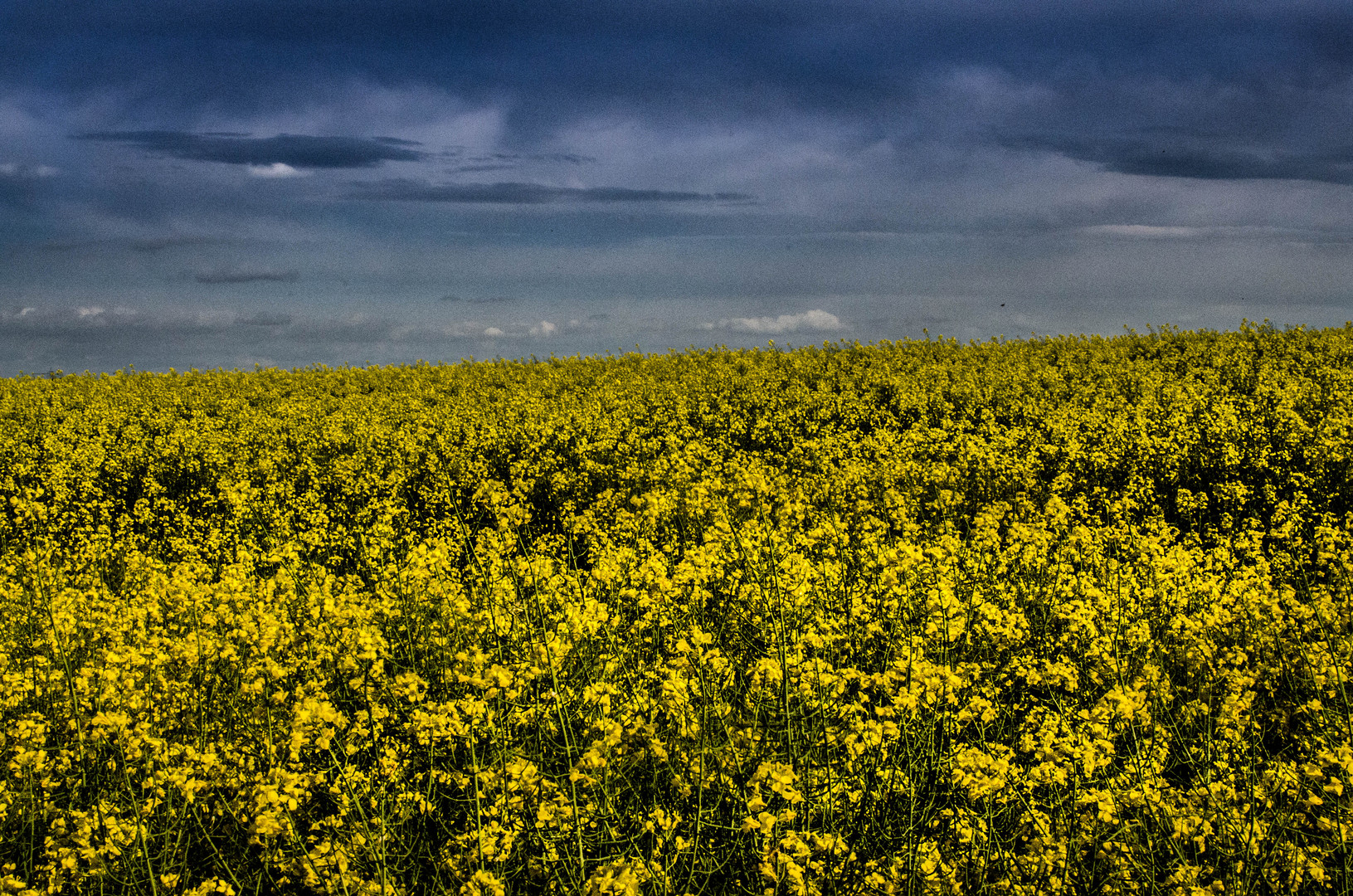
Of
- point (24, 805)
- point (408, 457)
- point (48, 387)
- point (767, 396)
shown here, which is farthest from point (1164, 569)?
point (48, 387)

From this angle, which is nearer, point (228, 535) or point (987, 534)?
point (987, 534)

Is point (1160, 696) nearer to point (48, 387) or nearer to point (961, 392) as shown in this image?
point (961, 392)

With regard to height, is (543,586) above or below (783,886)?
above

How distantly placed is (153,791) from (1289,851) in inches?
180

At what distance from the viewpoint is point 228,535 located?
357 inches

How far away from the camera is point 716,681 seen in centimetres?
439

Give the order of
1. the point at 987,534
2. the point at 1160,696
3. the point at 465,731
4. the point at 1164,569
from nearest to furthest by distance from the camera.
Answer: the point at 465,731 → the point at 1160,696 → the point at 1164,569 → the point at 987,534

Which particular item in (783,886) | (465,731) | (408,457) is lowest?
(783,886)

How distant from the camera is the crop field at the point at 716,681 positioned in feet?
11.2

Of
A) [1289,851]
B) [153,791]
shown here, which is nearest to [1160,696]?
[1289,851]

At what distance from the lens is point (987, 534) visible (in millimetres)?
6863

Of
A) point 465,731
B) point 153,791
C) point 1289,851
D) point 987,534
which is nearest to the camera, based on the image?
point 1289,851

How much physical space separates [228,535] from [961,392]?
10297mm

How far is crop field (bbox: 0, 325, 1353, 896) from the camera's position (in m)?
3.42
